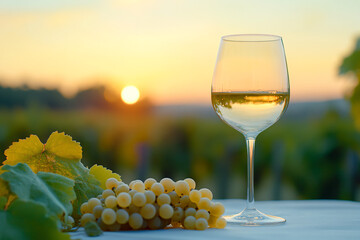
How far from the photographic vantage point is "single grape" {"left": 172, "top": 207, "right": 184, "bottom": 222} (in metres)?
1.21

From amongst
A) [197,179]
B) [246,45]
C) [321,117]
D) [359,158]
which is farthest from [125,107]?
[246,45]

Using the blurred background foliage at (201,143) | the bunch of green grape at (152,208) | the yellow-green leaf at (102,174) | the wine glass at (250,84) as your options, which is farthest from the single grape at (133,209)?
the blurred background foliage at (201,143)

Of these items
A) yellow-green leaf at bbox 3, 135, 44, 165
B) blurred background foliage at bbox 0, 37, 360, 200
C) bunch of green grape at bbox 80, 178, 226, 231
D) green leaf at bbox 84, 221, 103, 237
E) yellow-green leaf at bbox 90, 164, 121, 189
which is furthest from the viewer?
blurred background foliage at bbox 0, 37, 360, 200

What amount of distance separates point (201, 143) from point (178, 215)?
274 inches

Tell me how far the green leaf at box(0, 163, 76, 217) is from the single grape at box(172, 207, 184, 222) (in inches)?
11.7

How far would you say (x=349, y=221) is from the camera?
138 cm

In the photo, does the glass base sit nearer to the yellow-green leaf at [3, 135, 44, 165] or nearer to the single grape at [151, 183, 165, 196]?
the single grape at [151, 183, 165, 196]

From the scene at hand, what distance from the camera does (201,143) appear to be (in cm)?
816

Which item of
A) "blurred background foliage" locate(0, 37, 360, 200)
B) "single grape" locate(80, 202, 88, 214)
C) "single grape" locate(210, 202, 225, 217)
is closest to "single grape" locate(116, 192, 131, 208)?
"single grape" locate(80, 202, 88, 214)

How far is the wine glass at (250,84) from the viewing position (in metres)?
1.50

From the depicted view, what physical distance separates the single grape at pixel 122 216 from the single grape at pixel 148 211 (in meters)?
0.04

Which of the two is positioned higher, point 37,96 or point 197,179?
point 37,96

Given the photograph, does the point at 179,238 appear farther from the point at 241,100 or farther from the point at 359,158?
the point at 359,158

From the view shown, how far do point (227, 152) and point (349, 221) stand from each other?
21.7 ft
